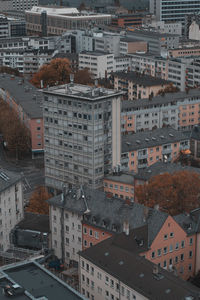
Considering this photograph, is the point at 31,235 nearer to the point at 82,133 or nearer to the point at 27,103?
the point at 82,133

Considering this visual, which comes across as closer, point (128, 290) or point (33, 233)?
point (128, 290)

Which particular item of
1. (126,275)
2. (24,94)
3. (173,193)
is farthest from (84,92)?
(24,94)

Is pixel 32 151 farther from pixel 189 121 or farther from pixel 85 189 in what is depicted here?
pixel 85 189

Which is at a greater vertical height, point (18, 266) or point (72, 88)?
point (72, 88)

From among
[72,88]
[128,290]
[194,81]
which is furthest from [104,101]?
[194,81]

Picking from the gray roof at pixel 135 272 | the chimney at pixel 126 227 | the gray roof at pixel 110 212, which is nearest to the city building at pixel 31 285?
the gray roof at pixel 135 272

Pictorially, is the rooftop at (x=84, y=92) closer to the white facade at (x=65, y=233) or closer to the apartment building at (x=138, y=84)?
the white facade at (x=65, y=233)
